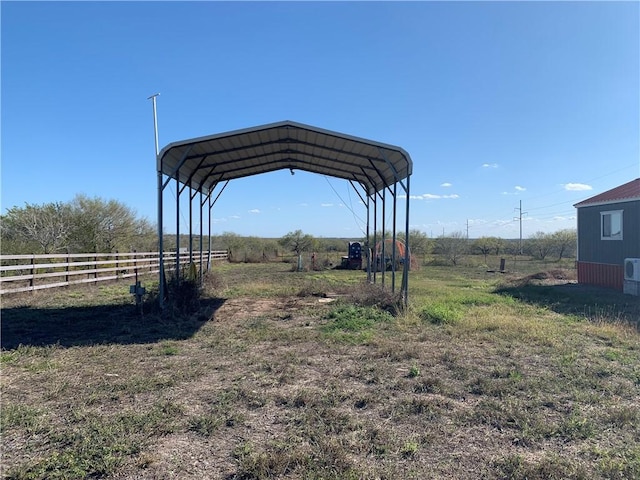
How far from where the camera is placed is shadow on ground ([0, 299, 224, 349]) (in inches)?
251

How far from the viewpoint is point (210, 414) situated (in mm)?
3652

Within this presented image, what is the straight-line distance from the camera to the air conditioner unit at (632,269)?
12.4 metres

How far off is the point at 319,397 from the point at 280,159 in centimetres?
960

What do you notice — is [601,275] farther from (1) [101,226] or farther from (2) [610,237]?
(1) [101,226]

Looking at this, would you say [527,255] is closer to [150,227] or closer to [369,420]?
[150,227]

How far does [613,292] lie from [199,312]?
12.9m

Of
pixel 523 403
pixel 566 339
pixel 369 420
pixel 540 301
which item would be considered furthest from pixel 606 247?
pixel 369 420

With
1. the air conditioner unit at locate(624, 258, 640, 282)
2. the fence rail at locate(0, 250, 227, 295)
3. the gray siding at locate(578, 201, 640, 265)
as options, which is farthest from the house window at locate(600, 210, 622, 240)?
the fence rail at locate(0, 250, 227, 295)

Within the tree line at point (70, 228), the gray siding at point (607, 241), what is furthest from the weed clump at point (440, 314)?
the tree line at point (70, 228)

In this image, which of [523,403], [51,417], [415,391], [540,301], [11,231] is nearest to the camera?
[51,417]

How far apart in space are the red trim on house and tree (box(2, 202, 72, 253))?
2050cm

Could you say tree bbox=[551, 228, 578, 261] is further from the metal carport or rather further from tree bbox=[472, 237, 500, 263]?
the metal carport

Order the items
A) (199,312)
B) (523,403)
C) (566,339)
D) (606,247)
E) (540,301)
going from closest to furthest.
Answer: (523,403)
(566,339)
(199,312)
(540,301)
(606,247)

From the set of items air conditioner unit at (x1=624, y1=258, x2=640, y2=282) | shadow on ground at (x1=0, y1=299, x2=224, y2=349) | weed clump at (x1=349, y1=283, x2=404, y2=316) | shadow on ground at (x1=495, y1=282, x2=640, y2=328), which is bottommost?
shadow on ground at (x1=495, y1=282, x2=640, y2=328)
